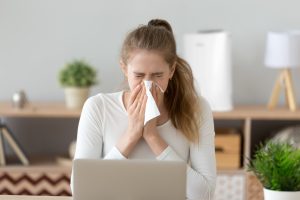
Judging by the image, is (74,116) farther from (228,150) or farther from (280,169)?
(280,169)

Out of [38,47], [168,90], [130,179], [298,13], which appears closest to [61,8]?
[38,47]

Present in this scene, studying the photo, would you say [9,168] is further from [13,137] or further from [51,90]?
[51,90]

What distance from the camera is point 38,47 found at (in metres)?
3.85

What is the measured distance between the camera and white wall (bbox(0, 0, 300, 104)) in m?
3.78

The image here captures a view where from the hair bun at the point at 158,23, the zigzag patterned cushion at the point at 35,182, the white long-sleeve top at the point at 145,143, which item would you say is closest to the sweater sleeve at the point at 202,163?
the white long-sleeve top at the point at 145,143

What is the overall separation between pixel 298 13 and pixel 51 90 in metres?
1.45

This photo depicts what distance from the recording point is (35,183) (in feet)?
11.9

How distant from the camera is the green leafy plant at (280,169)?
1876 millimetres

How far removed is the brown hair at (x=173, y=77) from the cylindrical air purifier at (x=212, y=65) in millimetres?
1210

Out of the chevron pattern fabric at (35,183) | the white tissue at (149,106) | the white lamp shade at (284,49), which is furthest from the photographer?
the chevron pattern fabric at (35,183)

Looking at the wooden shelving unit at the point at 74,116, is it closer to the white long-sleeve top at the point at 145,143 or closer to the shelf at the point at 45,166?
the shelf at the point at 45,166

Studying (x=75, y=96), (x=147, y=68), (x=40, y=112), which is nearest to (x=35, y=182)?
(x=40, y=112)

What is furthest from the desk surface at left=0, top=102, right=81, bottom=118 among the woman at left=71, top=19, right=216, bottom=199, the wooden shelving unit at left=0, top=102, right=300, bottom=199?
the woman at left=71, top=19, right=216, bottom=199

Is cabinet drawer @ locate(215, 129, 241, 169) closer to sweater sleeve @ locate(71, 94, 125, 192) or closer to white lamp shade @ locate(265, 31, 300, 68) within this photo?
white lamp shade @ locate(265, 31, 300, 68)
